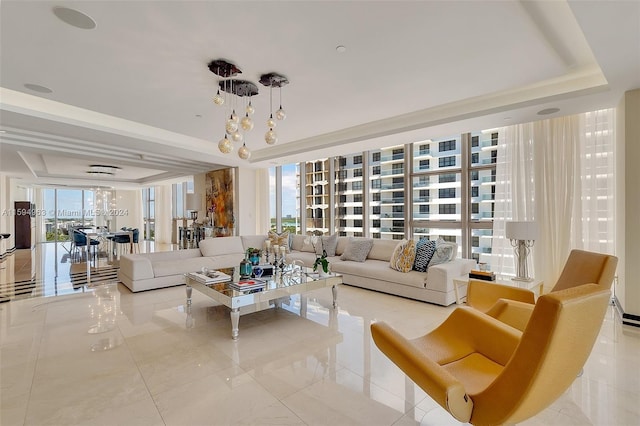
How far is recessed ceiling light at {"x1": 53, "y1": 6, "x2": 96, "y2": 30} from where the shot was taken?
7.46 ft

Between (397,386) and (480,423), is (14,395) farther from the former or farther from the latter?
(480,423)

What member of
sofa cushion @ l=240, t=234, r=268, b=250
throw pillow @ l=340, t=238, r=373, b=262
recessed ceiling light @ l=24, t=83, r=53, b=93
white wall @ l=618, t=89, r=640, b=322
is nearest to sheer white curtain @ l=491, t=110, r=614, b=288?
white wall @ l=618, t=89, r=640, b=322

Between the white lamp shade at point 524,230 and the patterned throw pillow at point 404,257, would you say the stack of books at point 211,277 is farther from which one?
the white lamp shade at point 524,230

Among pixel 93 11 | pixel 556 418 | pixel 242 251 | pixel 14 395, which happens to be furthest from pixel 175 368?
pixel 242 251

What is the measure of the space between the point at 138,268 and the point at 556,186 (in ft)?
21.1

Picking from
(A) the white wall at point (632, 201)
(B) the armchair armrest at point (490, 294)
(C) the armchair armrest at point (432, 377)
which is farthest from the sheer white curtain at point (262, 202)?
(C) the armchair armrest at point (432, 377)

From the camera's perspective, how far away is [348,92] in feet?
12.7

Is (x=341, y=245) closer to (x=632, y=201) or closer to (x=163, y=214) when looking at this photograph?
(x=632, y=201)

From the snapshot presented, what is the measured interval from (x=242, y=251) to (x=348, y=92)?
397 cm

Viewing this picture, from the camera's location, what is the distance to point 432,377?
4.35 feet

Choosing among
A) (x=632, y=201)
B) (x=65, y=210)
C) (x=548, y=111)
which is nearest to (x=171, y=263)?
(x=548, y=111)

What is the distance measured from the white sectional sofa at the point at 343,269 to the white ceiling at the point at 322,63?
6.96 ft

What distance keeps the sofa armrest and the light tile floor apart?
87cm

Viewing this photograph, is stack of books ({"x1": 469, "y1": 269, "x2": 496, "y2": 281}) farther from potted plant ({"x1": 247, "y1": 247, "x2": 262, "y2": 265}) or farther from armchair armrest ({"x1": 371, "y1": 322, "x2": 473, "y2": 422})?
potted plant ({"x1": 247, "y1": 247, "x2": 262, "y2": 265})
